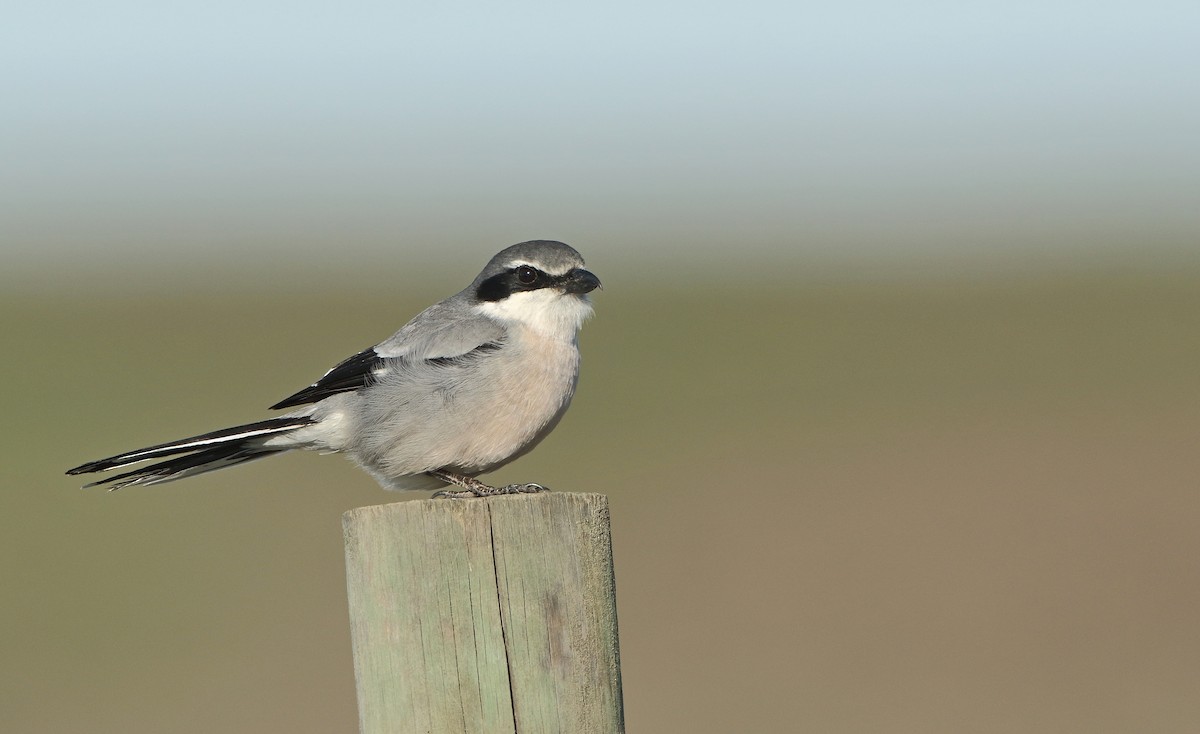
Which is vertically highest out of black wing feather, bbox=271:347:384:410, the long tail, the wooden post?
black wing feather, bbox=271:347:384:410

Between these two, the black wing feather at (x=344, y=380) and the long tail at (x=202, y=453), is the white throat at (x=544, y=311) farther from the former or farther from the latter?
the long tail at (x=202, y=453)

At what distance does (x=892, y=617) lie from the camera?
11828 millimetres

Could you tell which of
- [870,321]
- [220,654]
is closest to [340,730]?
[220,654]

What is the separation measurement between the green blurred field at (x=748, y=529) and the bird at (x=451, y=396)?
4.71m

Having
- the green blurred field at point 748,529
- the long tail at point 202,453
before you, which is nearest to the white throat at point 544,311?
the long tail at point 202,453

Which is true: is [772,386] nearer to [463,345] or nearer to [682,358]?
[682,358]

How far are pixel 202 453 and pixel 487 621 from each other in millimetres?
2425

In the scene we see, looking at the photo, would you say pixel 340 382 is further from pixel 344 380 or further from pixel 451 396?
pixel 451 396

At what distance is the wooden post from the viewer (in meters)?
3.40

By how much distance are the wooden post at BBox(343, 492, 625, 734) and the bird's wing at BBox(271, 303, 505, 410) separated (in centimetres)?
227

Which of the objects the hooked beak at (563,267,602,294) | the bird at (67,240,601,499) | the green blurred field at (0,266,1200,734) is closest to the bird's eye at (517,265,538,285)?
the bird at (67,240,601,499)

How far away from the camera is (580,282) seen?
607 cm

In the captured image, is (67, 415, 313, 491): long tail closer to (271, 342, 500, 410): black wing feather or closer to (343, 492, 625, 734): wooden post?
(271, 342, 500, 410): black wing feather

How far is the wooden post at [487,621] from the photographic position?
3404 millimetres
